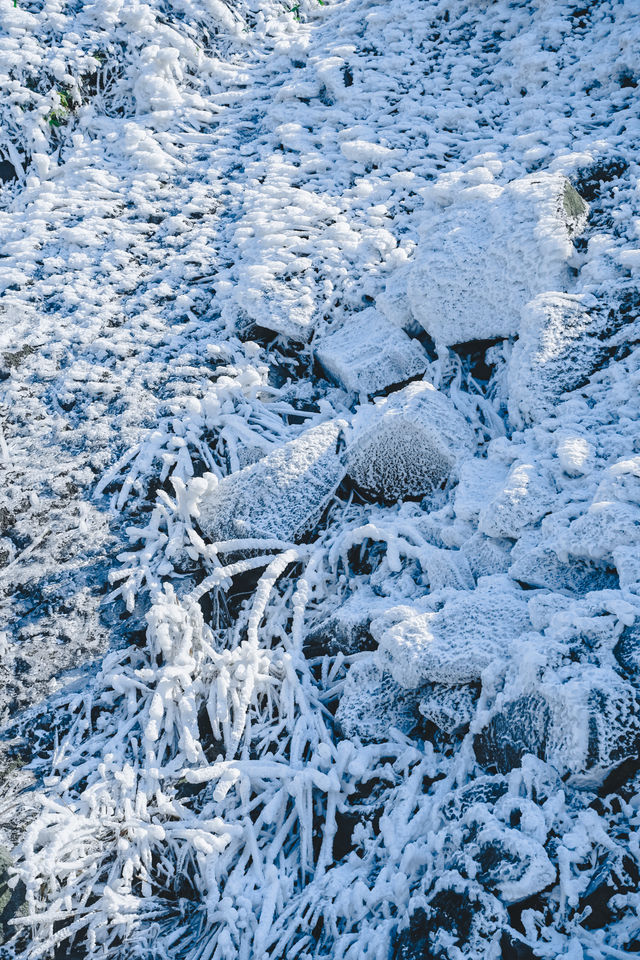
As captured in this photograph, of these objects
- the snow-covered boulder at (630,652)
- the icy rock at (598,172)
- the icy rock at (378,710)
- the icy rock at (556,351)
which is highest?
the icy rock at (598,172)

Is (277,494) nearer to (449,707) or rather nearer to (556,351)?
(449,707)

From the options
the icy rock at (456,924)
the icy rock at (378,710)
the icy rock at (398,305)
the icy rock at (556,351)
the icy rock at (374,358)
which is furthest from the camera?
the icy rock at (398,305)

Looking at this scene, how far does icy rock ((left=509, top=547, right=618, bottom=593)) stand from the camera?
2.04 metres

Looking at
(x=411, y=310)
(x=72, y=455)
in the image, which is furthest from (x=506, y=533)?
(x=72, y=455)

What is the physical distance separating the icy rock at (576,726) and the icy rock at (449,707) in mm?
140

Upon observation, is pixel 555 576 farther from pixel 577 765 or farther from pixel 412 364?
pixel 412 364

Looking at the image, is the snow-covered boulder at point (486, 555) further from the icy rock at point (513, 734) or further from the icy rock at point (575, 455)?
the icy rock at point (513, 734)

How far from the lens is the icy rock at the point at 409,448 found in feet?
8.95

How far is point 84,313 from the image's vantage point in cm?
386

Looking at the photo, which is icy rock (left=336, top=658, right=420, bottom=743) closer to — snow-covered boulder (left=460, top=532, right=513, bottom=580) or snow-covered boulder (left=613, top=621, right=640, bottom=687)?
snow-covered boulder (left=460, top=532, right=513, bottom=580)

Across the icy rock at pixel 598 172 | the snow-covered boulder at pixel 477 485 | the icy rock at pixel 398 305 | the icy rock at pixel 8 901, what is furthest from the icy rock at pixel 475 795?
the icy rock at pixel 598 172

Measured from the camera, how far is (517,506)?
7.44 ft

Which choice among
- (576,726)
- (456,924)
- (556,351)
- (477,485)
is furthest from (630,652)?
(556,351)

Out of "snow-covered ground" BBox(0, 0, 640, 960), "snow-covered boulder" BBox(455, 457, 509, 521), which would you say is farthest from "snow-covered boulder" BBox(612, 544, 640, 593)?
"snow-covered boulder" BBox(455, 457, 509, 521)
